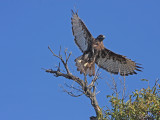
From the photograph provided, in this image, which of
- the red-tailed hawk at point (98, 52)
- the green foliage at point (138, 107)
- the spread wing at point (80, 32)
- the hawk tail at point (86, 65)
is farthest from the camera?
the spread wing at point (80, 32)

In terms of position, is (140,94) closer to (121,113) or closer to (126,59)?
(121,113)

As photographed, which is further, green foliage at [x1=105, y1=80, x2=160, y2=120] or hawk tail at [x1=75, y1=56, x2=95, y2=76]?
hawk tail at [x1=75, y1=56, x2=95, y2=76]

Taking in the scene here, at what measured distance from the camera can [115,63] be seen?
535 inches

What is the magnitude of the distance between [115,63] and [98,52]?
982 mm

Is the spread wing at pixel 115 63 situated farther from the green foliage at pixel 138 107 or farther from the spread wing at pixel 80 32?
the green foliage at pixel 138 107

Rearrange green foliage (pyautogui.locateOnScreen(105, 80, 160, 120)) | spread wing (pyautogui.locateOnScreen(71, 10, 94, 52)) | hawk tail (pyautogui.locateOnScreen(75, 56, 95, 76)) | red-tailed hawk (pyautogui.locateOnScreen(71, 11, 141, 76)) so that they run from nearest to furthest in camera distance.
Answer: green foliage (pyautogui.locateOnScreen(105, 80, 160, 120)), hawk tail (pyautogui.locateOnScreen(75, 56, 95, 76)), red-tailed hawk (pyautogui.locateOnScreen(71, 11, 141, 76)), spread wing (pyautogui.locateOnScreen(71, 10, 94, 52))

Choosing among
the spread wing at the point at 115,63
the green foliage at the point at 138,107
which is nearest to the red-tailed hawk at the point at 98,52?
the spread wing at the point at 115,63

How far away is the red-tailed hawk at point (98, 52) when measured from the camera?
13023mm

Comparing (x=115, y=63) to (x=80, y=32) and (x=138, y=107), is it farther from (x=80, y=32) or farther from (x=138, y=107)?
(x=138, y=107)

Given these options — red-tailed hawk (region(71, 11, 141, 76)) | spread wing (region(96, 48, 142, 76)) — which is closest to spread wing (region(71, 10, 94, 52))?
red-tailed hawk (region(71, 11, 141, 76))

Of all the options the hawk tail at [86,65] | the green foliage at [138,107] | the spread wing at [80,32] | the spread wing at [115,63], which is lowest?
the green foliage at [138,107]

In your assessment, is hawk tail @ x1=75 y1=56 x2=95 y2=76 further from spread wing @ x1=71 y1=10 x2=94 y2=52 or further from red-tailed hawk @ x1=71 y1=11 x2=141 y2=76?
spread wing @ x1=71 y1=10 x2=94 y2=52

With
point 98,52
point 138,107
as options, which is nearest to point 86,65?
point 98,52

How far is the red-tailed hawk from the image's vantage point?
13023mm
